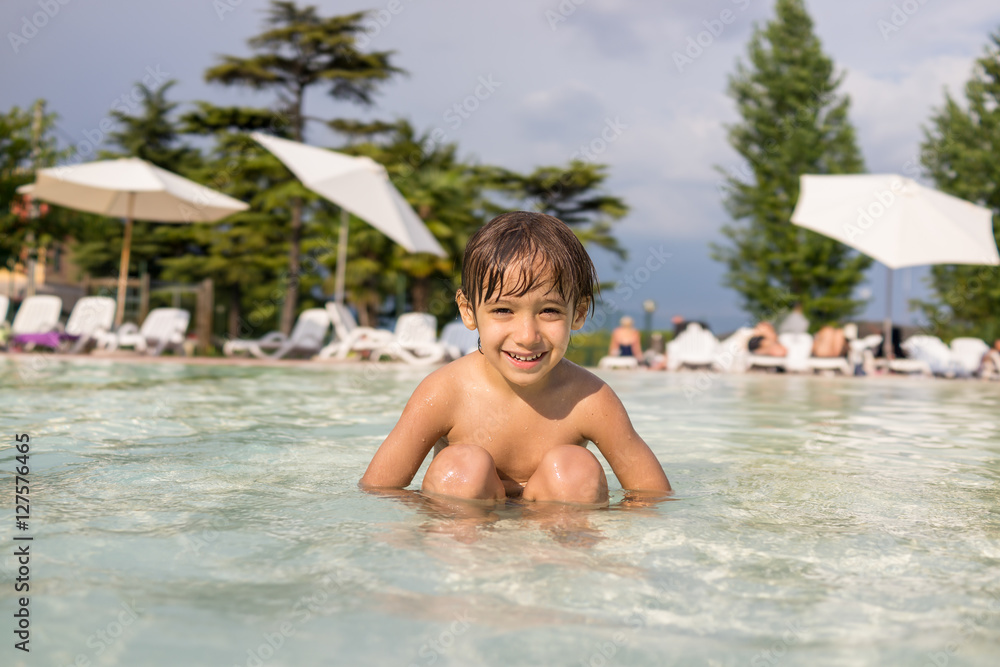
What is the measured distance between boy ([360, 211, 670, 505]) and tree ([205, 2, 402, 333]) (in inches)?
909

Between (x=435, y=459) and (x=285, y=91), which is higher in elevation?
(x=285, y=91)

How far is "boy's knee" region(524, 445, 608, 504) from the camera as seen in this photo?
7.93 feet

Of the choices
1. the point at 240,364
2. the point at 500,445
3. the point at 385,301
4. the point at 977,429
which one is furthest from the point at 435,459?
the point at 385,301

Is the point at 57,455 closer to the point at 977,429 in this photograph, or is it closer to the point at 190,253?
the point at 977,429

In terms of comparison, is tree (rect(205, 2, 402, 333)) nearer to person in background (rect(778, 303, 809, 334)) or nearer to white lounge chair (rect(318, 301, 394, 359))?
white lounge chair (rect(318, 301, 394, 359))

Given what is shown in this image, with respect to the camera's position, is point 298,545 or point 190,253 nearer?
point 298,545

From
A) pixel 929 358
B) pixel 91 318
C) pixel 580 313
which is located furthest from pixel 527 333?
pixel 929 358

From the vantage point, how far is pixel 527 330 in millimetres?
2248

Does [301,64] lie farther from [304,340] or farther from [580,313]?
[580,313]

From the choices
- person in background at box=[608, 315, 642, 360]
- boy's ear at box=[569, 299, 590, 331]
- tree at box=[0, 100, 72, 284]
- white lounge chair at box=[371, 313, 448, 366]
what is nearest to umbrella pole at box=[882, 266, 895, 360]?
person in background at box=[608, 315, 642, 360]

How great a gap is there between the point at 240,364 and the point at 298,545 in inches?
450

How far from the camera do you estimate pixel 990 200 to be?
26734mm

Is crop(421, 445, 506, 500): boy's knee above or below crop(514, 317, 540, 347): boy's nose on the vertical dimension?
below

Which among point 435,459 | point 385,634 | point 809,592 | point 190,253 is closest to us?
point 385,634
